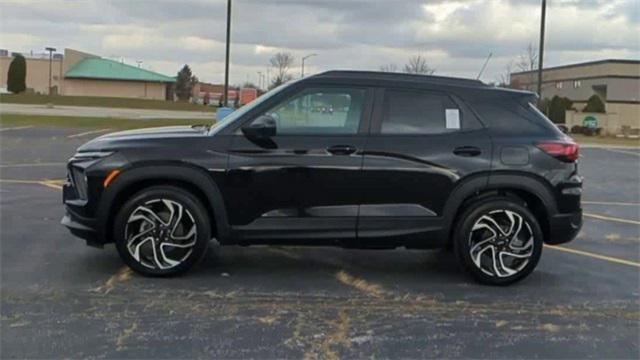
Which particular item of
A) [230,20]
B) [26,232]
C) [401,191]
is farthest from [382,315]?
[230,20]

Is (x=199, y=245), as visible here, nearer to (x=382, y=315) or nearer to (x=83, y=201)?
(x=83, y=201)

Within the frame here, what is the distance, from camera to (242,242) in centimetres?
536

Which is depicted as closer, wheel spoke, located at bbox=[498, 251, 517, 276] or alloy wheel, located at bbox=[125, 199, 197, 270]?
alloy wheel, located at bbox=[125, 199, 197, 270]

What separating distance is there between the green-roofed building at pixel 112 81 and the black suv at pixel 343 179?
3293 inches

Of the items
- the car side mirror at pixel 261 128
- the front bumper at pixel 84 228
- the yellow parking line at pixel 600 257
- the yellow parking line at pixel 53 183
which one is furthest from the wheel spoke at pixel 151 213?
the yellow parking line at pixel 53 183

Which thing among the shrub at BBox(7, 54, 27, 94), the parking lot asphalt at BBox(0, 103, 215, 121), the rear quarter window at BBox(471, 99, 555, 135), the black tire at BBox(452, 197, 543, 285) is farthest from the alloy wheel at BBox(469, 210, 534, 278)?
the shrub at BBox(7, 54, 27, 94)

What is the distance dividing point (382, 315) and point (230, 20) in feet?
81.5

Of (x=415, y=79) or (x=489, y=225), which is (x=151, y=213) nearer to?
(x=415, y=79)

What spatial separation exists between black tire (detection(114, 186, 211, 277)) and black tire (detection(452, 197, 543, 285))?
215 centimetres

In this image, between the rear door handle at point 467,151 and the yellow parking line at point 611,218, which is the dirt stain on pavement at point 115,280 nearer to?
the rear door handle at point 467,151

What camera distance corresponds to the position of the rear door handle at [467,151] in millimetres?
5352

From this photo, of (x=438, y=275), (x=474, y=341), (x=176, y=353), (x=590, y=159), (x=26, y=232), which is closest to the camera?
(x=176, y=353)

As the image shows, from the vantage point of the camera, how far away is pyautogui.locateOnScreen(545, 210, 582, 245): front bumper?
18.0 ft

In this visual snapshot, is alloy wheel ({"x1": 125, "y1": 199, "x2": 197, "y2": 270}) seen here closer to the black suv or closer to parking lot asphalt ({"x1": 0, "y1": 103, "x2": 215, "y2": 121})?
the black suv
